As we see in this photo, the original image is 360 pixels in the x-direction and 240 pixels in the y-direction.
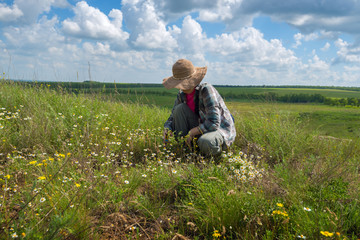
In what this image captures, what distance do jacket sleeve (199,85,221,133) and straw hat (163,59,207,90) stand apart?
0.21m

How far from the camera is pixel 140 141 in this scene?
4.46 metres

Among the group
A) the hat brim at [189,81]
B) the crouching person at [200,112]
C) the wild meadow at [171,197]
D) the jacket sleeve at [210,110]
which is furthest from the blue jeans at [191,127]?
the hat brim at [189,81]

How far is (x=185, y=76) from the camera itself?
3.88 m

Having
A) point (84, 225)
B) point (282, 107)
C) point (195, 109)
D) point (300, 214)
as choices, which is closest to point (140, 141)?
point (195, 109)

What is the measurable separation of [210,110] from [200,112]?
0.92ft

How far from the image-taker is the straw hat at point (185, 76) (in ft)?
12.4

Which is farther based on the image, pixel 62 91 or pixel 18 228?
pixel 62 91

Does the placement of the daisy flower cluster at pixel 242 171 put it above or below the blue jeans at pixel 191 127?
below

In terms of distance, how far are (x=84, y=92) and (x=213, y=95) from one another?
4.27m

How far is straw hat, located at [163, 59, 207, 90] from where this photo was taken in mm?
3770

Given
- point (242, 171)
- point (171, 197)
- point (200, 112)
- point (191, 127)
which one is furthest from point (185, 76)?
point (171, 197)

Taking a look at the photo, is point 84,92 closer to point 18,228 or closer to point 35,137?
point 35,137

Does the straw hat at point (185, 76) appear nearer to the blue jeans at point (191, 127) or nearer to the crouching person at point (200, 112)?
the crouching person at point (200, 112)

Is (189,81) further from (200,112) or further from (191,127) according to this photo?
(191,127)
